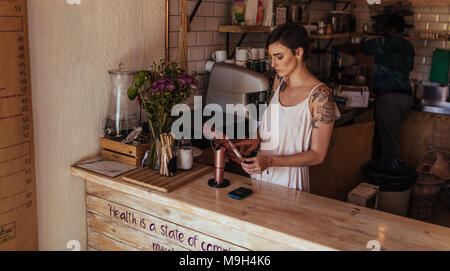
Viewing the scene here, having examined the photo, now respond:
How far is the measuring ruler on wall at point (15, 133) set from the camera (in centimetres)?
192

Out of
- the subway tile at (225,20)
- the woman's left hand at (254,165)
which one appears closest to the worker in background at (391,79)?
the subway tile at (225,20)

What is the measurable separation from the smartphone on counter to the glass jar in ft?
2.64

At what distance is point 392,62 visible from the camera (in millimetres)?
4941

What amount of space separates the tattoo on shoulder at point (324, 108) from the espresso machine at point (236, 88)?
82 cm

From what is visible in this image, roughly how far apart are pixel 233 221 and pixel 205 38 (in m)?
2.00

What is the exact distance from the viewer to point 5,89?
1.93 metres

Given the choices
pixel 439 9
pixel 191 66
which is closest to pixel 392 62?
pixel 439 9

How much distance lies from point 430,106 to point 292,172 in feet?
11.0

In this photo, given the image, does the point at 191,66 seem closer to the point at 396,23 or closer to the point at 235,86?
the point at 235,86

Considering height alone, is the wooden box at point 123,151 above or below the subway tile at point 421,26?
below

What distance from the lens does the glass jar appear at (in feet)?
8.11

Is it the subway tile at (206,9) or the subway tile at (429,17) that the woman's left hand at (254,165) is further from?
the subway tile at (429,17)

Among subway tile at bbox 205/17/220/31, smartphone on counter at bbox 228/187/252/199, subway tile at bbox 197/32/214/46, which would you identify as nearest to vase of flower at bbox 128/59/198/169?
smartphone on counter at bbox 228/187/252/199
